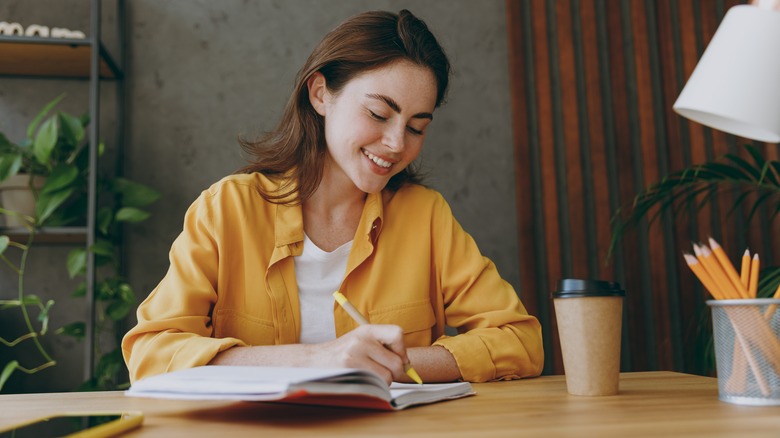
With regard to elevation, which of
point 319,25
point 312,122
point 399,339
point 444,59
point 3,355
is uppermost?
point 319,25

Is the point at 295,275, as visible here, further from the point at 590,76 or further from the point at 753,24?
the point at 590,76

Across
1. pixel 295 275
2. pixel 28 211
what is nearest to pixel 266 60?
pixel 28 211

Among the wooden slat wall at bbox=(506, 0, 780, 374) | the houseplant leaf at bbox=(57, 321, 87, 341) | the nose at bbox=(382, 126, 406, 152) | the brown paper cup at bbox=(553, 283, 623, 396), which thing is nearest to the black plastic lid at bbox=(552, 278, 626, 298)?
the brown paper cup at bbox=(553, 283, 623, 396)

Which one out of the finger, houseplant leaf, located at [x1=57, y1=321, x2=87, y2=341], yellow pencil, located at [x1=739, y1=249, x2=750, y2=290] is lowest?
houseplant leaf, located at [x1=57, y1=321, x2=87, y2=341]

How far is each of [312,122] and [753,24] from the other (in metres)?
1.11

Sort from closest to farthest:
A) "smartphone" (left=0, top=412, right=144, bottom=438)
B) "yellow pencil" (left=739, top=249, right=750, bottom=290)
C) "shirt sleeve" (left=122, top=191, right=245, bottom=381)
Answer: "smartphone" (left=0, top=412, right=144, bottom=438), "yellow pencil" (left=739, top=249, right=750, bottom=290), "shirt sleeve" (left=122, top=191, right=245, bottom=381)

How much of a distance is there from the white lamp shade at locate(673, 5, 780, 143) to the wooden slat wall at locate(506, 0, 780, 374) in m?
1.89

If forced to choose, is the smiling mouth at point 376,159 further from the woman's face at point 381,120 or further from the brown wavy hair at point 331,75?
the brown wavy hair at point 331,75

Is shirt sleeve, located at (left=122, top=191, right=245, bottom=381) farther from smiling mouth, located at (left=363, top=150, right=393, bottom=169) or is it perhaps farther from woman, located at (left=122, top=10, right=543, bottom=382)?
smiling mouth, located at (left=363, top=150, right=393, bottom=169)

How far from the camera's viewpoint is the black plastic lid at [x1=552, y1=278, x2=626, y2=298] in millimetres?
941

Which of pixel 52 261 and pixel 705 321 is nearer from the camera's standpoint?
pixel 705 321

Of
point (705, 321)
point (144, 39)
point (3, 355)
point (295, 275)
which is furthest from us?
point (144, 39)

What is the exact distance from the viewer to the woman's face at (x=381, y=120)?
1.55 metres

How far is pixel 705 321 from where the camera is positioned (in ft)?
7.24
